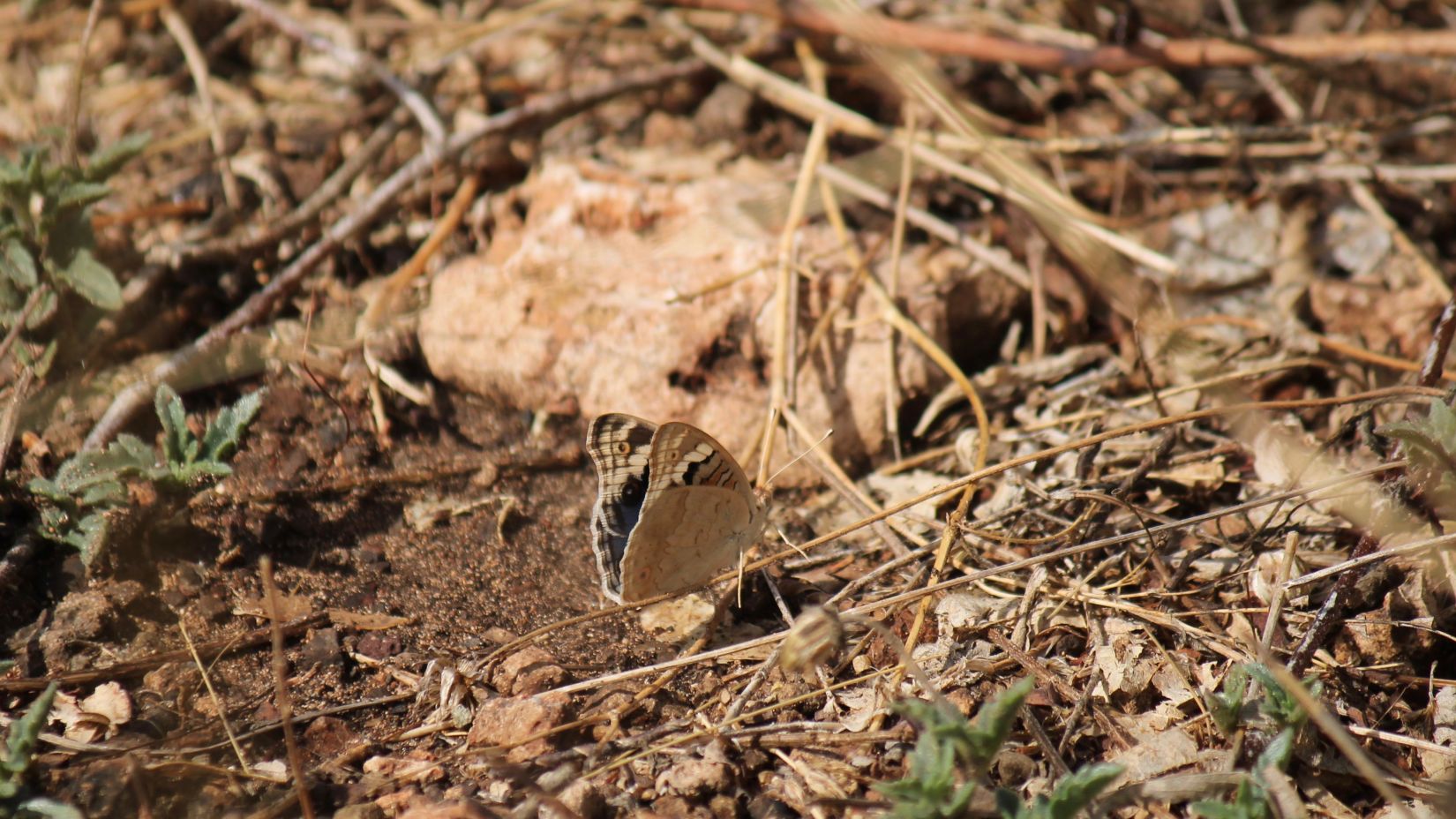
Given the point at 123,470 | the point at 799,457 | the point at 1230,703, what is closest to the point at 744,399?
the point at 799,457

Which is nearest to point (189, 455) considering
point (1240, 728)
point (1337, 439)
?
point (1240, 728)

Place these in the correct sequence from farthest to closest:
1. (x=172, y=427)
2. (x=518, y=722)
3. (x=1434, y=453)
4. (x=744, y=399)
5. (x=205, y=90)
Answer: (x=205, y=90) → (x=744, y=399) → (x=172, y=427) → (x=518, y=722) → (x=1434, y=453)

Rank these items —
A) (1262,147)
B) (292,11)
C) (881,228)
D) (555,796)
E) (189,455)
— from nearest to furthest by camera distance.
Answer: (555,796) < (189,455) < (881,228) < (1262,147) < (292,11)

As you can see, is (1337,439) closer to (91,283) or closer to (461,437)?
(461,437)

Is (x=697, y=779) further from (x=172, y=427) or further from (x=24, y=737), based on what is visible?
(x=172, y=427)

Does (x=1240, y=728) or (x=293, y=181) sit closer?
(x=1240, y=728)

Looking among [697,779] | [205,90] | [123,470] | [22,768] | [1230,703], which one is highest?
[205,90]

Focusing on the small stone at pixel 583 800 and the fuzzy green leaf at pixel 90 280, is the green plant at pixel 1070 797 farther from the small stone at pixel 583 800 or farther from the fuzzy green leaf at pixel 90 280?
the fuzzy green leaf at pixel 90 280
